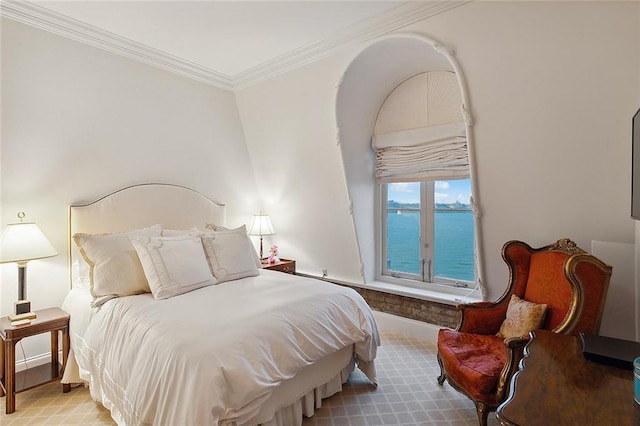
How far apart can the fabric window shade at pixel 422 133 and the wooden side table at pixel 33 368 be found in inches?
125

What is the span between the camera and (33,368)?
267 centimetres

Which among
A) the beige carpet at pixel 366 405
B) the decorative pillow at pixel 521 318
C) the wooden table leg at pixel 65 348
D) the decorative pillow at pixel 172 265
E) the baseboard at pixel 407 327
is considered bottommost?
the beige carpet at pixel 366 405

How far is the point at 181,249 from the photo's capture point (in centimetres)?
266

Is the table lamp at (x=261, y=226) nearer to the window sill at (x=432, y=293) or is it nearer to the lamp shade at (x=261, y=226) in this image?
the lamp shade at (x=261, y=226)

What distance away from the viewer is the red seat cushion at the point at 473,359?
1.88 metres

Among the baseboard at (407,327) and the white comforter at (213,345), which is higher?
the white comforter at (213,345)

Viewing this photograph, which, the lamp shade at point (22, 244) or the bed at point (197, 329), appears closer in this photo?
the bed at point (197, 329)

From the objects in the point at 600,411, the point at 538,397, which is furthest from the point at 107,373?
the point at 600,411

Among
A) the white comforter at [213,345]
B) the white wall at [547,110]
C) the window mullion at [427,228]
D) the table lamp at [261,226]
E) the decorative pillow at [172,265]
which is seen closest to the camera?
the white comforter at [213,345]

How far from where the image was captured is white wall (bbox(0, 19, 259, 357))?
8.46 ft

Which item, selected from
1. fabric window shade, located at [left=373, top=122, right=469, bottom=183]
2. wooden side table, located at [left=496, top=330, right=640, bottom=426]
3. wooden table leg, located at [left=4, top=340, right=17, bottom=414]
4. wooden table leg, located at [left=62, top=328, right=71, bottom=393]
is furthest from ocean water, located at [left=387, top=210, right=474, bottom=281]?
wooden table leg, located at [left=4, top=340, right=17, bottom=414]

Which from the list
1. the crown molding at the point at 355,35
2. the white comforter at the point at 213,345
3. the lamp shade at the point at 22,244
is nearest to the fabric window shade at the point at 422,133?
the crown molding at the point at 355,35

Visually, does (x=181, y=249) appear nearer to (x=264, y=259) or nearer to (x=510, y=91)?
(x=264, y=259)

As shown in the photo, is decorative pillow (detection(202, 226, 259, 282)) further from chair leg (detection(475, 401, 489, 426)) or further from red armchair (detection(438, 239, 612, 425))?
chair leg (detection(475, 401, 489, 426))
